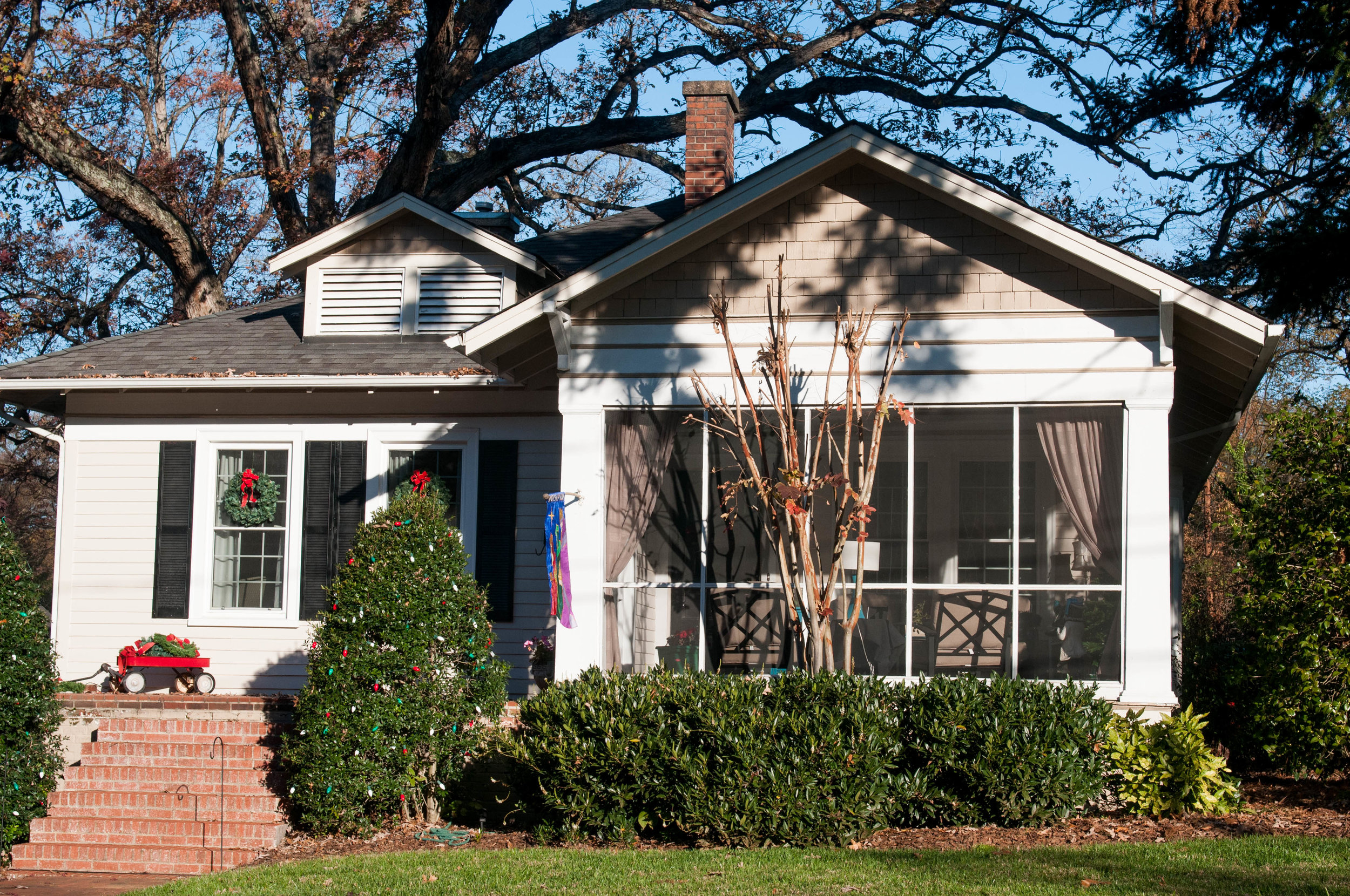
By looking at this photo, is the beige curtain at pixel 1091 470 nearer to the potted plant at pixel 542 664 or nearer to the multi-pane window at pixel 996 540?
the multi-pane window at pixel 996 540

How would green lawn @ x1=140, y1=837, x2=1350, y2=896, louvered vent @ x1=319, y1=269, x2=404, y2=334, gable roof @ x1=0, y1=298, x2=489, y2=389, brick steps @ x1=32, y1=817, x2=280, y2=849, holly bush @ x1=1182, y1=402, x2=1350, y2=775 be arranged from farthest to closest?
louvered vent @ x1=319, y1=269, x2=404, y2=334, gable roof @ x1=0, y1=298, x2=489, y2=389, brick steps @ x1=32, y1=817, x2=280, y2=849, holly bush @ x1=1182, y1=402, x2=1350, y2=775, green lawn @ x1=140, y1=837, x2=1350, y2=896

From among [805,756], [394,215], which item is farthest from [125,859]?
[394,215]

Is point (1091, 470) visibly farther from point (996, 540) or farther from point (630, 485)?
point (630, 485)

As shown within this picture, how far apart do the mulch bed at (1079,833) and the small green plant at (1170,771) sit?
8 cm

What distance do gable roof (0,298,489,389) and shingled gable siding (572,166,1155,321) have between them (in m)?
2.39

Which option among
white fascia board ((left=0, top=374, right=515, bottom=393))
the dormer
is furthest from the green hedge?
the dormer

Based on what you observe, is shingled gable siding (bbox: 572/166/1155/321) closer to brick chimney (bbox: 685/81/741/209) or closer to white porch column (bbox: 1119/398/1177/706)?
white porch column (bbox: 1119/398/1177/706)

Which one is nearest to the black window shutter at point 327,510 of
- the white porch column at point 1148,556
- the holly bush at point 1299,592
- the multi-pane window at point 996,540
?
the multi-pane window at point 996,540

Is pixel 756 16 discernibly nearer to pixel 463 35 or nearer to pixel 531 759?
pixel 463 35

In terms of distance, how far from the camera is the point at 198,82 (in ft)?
82.0

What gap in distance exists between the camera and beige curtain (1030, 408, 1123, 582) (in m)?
8.31

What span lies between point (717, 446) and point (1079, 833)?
3731 millimetres

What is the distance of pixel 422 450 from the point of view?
36.1ft

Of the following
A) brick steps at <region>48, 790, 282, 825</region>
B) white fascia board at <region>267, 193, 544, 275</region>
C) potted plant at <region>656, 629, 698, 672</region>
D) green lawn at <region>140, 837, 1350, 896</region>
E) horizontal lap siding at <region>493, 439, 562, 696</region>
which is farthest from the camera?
white fascia board at <region>267, 193, 544, 275</region>
